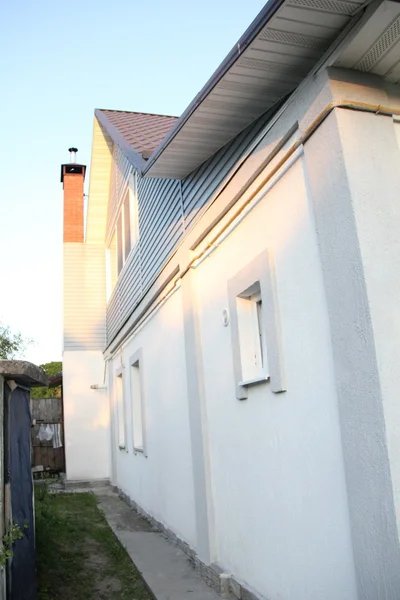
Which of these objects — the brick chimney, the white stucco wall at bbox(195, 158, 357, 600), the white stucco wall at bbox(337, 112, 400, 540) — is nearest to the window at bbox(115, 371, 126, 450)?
the brick chimney

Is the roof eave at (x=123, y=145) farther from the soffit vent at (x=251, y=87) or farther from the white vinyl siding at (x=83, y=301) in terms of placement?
the white vinyl siding at (x=83, y=301)

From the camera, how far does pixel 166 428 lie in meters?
7.25

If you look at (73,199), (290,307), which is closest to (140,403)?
(290,307)

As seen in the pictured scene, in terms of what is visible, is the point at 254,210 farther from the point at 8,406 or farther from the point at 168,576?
the point at 168,576

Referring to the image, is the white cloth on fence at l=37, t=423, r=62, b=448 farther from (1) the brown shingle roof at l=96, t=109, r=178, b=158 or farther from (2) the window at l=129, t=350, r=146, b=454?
(1) the brown shingle roof at l=96, t=109, r=178, b=158

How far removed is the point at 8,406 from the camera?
4176 millimetres

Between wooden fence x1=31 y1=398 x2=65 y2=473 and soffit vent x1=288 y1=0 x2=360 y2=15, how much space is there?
14463 mm

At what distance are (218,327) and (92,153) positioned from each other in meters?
8.82

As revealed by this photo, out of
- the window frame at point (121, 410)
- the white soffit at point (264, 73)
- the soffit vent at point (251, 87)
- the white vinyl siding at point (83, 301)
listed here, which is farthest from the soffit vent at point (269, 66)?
the white vinyl siding at point (83, 301)

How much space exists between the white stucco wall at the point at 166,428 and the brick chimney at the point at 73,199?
6488 mm

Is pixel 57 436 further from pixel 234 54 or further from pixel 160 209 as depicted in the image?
pixel 234 54

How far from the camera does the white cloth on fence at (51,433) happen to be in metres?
15.9

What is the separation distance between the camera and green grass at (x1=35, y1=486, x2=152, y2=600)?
5414 millimetres

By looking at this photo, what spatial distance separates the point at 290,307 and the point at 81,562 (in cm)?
440
